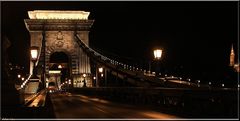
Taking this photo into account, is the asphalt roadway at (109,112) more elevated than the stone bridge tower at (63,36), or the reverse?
the stone bridge tower at (63,36)

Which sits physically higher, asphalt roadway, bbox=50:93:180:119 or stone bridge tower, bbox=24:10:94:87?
stone bridge tower, bbox=24:10:94:87

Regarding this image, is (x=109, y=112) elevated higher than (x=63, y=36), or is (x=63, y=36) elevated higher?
(x=63, y=36)

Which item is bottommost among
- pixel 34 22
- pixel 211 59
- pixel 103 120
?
pixel 103 120

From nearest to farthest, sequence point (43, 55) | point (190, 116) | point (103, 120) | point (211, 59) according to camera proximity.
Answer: point (103, 120) < point (190, 116) < point (211, 59) < point (43, 55)

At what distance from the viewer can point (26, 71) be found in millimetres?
109938

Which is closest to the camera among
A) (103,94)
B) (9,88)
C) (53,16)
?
(9,88)

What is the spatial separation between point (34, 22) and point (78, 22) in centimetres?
786

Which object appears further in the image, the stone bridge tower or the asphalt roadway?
the stone bridge tower

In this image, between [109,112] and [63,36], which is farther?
[63,36]

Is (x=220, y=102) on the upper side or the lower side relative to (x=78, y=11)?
lower

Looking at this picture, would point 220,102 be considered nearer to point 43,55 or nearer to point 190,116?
point 190,116

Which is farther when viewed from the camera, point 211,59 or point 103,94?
point 211,59

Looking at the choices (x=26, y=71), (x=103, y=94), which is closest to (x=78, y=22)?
(x=26, y=71)

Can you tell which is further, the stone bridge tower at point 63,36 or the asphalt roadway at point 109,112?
the stone bridge tower at point 63,36
